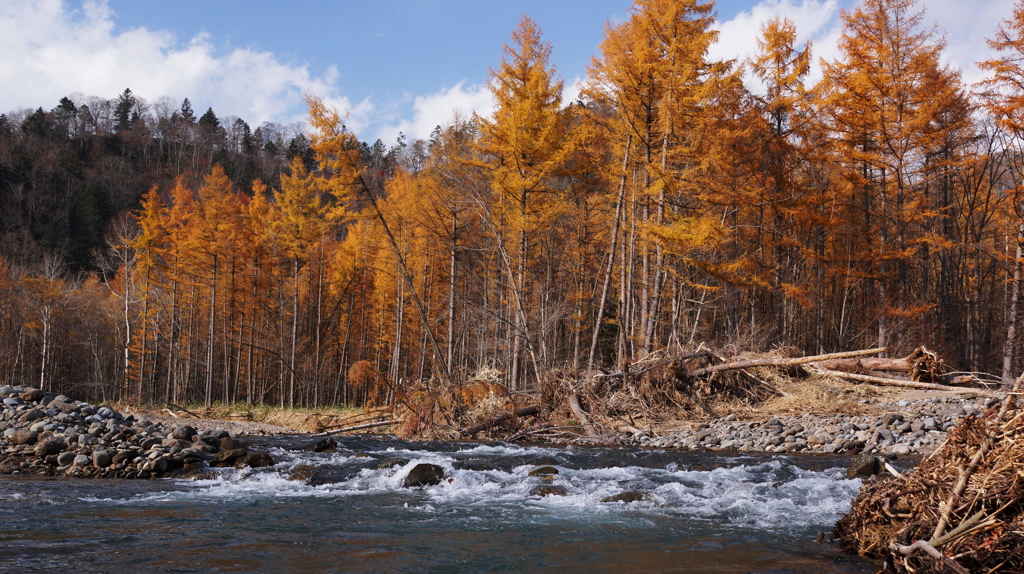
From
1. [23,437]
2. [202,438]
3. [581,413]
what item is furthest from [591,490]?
[23,437]

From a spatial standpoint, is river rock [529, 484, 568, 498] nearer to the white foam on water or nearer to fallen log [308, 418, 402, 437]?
the white foam on water

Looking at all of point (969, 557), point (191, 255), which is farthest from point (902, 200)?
point (191, 255)

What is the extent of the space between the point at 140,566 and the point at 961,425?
580cm

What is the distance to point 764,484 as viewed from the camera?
7.42 m

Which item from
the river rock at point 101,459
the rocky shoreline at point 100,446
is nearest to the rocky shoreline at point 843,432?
the rocky shoreline at point 100,446

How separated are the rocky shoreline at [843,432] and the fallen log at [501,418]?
2.47 metres

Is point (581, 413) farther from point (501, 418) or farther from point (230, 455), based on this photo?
point (230, 455)

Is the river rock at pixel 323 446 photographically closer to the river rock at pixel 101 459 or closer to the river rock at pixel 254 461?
the river rock at pixel 254 461

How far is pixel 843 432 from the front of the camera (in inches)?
409

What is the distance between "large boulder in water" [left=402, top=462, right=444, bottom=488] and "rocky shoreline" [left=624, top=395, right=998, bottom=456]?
4.53 meters

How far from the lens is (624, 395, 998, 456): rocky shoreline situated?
32.0 feet

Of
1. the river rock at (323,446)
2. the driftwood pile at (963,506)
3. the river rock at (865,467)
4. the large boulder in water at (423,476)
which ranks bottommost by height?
the river rock at (323,446)

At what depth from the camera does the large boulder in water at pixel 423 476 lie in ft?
25.9

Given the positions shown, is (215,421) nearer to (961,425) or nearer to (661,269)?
(661,269)
